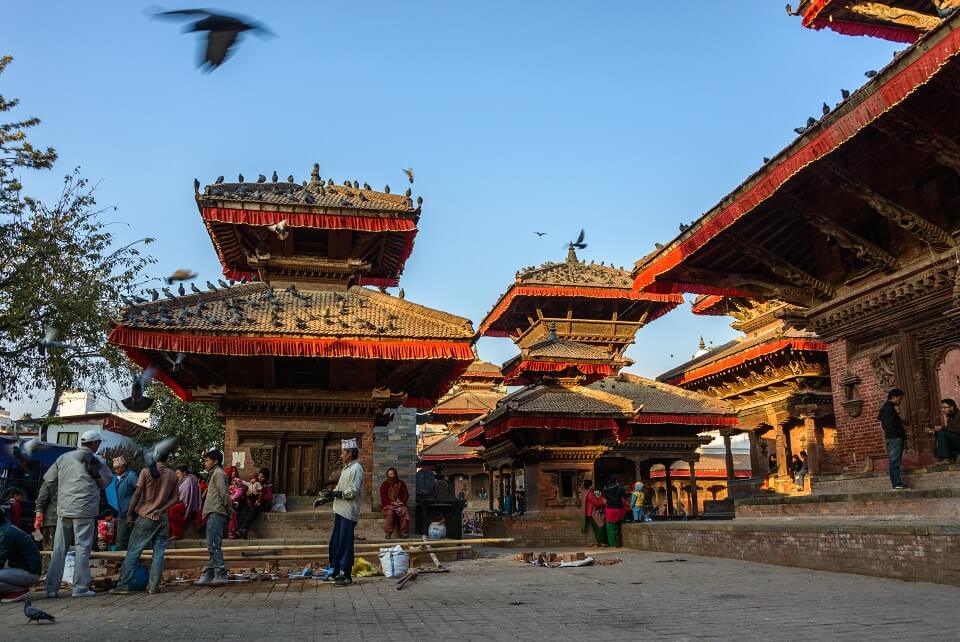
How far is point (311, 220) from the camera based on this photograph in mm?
17250

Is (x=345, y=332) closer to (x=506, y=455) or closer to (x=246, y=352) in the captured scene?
(x=246, y=352)

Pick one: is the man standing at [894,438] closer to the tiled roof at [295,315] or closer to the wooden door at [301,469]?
the tiled roof at [295,315]

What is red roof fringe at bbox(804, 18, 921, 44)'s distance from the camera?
1632 cm

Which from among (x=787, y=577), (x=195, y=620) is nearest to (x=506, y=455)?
(x=787, y=577)

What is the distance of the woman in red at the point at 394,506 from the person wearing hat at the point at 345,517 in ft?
16.9

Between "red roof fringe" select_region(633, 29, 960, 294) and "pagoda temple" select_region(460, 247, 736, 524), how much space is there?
10131mm

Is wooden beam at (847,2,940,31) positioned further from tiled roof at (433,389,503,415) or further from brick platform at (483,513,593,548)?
tiled roof at (433,389,503,415)

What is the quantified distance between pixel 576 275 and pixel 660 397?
28.5ft

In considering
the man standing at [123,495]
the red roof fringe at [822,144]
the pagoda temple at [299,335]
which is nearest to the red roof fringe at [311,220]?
the pagoda temple at [299,335]

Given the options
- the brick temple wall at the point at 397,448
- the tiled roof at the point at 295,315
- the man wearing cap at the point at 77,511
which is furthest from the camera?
the brick temple wall at the point at 397,448

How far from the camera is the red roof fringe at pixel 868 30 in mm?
16323

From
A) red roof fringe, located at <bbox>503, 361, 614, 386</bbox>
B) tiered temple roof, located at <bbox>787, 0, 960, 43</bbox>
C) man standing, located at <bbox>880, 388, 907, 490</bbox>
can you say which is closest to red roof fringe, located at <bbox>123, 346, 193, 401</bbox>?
red roof fringe, located at <bbox>503, 361, 614, 386</bbox>

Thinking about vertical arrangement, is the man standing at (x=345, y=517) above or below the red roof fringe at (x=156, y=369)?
below

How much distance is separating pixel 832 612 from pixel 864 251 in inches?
292
